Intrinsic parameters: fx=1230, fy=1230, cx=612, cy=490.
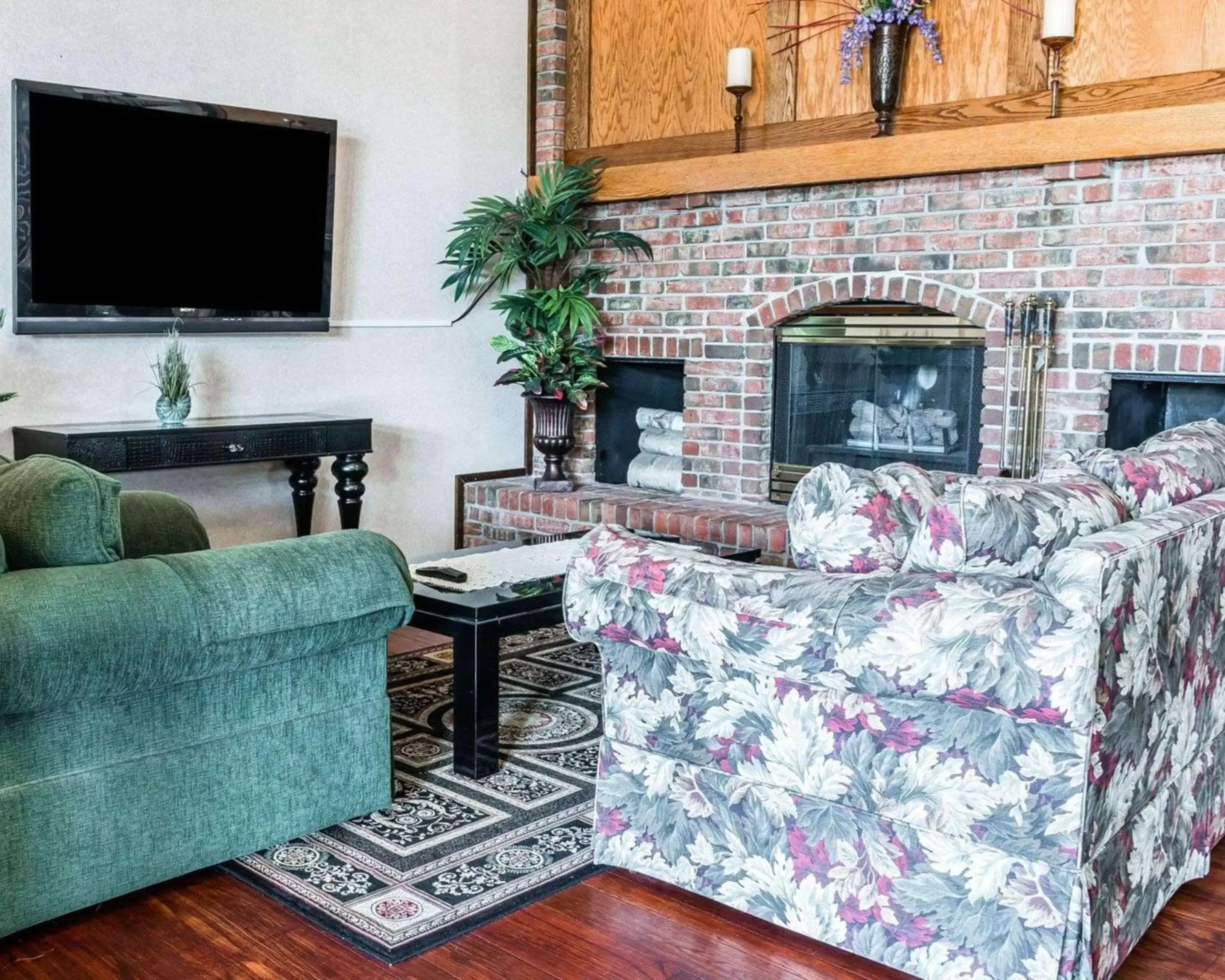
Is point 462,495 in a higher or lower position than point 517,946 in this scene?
higher

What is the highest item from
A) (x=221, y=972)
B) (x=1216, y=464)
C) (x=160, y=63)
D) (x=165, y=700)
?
(x=160, y=63)

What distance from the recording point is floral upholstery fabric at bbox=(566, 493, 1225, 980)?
190 cm

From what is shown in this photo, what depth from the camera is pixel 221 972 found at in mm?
2135

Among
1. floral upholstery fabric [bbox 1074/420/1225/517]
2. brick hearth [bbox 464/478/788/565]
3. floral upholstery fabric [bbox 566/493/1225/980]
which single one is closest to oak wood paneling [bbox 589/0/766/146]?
brick hearth [bbox 464/478/788/565]

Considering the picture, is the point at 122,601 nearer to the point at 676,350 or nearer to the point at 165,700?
the point at 165,700

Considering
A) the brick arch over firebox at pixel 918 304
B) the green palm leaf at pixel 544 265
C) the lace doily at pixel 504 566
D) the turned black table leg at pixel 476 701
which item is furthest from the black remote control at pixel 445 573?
the brick arch over firebox at pixel 918 304

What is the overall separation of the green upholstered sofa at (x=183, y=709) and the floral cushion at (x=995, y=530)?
44.7 inches

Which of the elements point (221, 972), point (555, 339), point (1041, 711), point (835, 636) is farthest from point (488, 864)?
point (555, 339)

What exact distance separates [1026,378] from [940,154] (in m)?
0.85

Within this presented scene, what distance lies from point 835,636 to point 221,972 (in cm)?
121

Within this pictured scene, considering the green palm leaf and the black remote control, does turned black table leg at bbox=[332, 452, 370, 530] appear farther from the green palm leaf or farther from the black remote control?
the black remote control

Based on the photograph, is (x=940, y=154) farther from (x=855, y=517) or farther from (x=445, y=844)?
(x=445, y=844)

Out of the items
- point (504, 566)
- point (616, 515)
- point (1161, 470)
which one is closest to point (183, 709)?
point (504, 566)

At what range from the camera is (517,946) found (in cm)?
224
